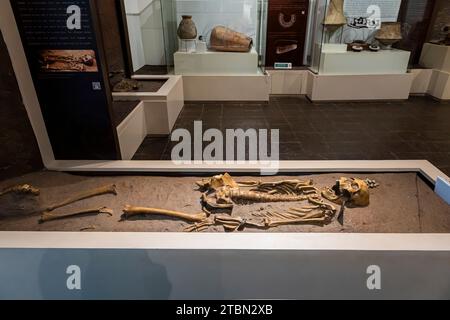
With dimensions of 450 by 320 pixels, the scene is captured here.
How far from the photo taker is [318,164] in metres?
2.52

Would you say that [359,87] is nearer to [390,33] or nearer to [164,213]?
[390,33]

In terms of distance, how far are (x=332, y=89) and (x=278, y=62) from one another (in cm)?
147

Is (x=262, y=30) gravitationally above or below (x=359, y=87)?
above

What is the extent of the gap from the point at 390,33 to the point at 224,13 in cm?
360

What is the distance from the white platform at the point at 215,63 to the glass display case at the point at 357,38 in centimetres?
150

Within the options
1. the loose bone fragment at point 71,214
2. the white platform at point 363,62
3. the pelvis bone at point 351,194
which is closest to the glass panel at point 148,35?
the white platform at point 363,62

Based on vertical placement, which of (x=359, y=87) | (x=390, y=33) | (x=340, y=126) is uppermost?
(x=390, y=33)

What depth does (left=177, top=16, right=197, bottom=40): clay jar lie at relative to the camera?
19.1 feet

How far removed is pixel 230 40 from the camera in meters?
5.94

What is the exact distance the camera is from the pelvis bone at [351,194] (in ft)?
6.68

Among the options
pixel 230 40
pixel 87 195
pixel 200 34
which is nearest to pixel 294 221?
pixel 87 195

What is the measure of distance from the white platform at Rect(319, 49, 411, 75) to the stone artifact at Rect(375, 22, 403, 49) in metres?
0.29
